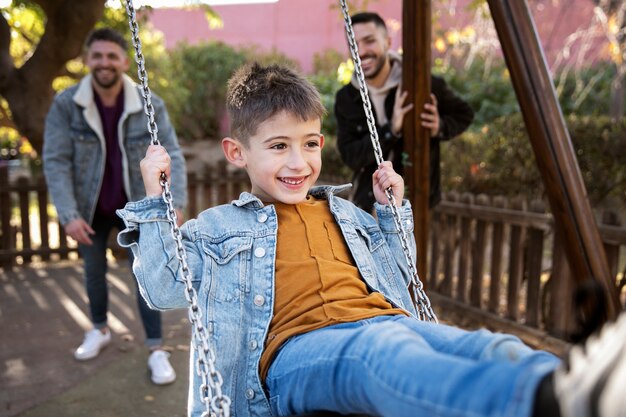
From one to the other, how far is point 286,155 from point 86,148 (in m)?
1.80

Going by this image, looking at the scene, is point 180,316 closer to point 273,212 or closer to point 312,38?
point 273,212

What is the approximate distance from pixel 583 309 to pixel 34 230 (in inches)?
331

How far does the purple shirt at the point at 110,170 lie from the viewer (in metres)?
3.37

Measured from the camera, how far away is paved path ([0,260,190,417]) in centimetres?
312

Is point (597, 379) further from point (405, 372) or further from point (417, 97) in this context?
point (417, 97)

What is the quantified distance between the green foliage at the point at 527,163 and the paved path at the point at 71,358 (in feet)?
9.10

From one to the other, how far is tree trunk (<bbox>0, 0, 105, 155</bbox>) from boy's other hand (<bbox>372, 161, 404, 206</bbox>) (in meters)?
3.55

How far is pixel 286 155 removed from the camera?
1.94 meters

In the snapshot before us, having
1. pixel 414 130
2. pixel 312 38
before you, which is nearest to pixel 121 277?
pixel 414 130

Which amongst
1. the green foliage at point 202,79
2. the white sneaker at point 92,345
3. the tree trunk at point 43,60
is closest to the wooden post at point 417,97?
the white sneaker at point 92,345

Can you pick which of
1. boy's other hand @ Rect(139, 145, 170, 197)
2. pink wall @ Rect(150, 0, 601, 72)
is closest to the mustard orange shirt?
boy's other hand @ Rect(139, 145, 170, 197)

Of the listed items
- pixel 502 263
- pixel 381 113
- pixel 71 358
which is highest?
pixel 381 113

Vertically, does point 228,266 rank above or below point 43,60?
below

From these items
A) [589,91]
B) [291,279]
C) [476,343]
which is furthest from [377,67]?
[589,91]
